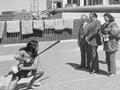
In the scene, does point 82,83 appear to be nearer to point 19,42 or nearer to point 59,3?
point 19,42

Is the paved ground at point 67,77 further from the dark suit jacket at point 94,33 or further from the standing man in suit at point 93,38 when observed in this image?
the dark suit jacket at point 94,33

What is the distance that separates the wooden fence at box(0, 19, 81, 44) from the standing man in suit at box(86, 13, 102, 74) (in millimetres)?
7438

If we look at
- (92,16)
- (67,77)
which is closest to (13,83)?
(67,77)

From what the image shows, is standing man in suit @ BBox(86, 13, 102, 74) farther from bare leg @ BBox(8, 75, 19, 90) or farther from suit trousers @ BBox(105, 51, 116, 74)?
bare leg @ BBox(8, 75, 19, 90)

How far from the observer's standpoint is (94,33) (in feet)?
19.5

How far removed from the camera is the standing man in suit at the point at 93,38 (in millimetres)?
5945

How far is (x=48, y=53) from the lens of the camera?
31.8 feet

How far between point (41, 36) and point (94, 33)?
7886mm

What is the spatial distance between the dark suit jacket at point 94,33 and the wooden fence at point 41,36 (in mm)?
7464

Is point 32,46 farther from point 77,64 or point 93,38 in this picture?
point 77,64

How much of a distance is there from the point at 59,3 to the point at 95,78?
5131cm

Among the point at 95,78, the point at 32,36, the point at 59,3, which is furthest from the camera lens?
the point at 59,3

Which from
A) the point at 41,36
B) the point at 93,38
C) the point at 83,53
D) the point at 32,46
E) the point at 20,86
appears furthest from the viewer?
the point at 41,36

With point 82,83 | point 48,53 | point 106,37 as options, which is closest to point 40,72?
point 82,83
